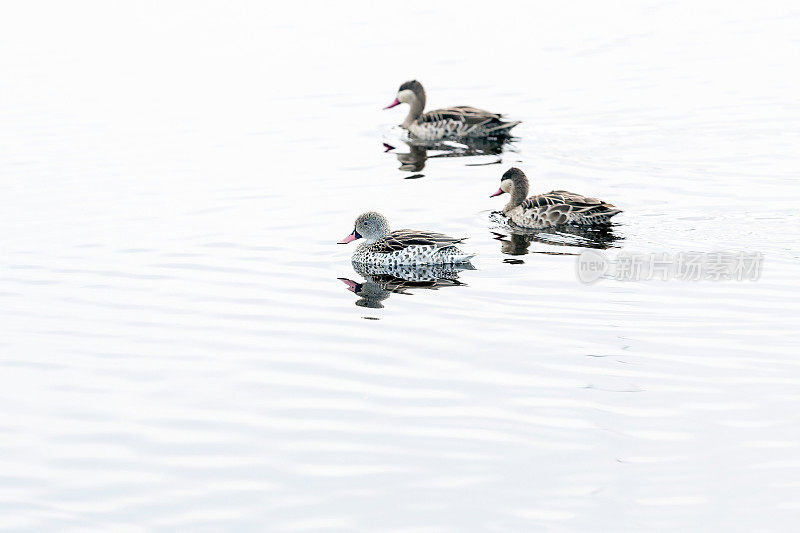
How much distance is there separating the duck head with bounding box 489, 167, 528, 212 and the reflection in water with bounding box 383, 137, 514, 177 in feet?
9.96

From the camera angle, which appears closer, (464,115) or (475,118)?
(475,118)

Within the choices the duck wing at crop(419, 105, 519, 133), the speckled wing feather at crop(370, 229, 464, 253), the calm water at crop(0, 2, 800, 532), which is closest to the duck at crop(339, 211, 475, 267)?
the speckled wing feather at crop(370, 229, 464, 253)

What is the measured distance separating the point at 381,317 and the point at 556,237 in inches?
144

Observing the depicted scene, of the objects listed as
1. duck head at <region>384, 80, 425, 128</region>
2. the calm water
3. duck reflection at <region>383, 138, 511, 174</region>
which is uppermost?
duck head at <region>384, 80, 425, 128</region>

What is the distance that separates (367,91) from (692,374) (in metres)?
15.6

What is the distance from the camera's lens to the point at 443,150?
20.2m

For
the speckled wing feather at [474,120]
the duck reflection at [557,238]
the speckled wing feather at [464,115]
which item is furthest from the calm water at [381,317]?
→ the speckled wing feather at [464,115]

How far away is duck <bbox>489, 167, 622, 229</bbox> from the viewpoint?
14.2 m

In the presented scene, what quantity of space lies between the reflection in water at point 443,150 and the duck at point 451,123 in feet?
0.50

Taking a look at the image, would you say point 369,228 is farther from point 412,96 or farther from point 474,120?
point 412,96

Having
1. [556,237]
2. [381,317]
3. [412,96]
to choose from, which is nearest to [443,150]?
[412,96]

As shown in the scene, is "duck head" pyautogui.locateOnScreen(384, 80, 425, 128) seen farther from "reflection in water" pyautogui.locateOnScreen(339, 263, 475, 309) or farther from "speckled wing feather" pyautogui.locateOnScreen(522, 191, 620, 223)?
"reflection in water" pyautogui.locateOnScreen(339, 263, 475, 309)

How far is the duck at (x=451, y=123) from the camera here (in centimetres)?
2025

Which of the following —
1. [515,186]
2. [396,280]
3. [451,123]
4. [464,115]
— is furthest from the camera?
[451,123]
